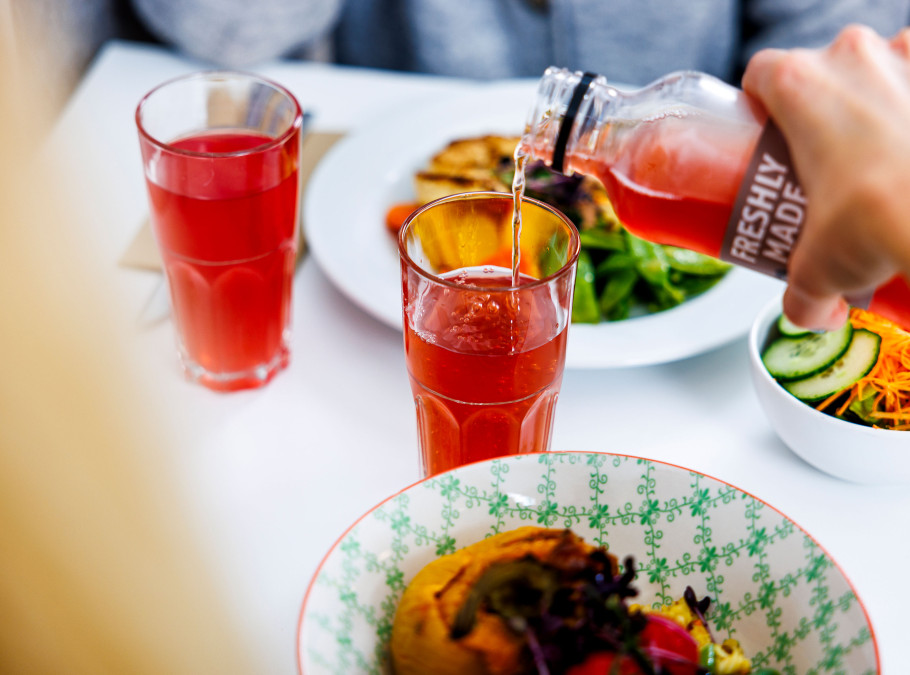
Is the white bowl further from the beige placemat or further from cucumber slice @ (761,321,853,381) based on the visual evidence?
the beige placemat

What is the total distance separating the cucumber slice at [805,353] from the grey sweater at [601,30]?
3.91 feet

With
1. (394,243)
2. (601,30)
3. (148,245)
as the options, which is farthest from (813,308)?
(601,30)

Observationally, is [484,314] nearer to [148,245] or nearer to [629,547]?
[629,547]

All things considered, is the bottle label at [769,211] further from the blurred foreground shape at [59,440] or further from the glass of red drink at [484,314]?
the blurred foreground shape at [59,440]

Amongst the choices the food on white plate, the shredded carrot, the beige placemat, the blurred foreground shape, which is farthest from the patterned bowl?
the beige placemat

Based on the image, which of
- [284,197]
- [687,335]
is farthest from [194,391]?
[687,335]

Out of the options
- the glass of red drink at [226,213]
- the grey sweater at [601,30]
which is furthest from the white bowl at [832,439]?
the grey sweater at [601,30]

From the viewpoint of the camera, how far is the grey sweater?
1.84m

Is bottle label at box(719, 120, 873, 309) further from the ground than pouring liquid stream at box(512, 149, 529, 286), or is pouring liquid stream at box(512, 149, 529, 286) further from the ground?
bottle label at box(719, 120, 873, 309)

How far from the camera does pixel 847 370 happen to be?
84 centimetres

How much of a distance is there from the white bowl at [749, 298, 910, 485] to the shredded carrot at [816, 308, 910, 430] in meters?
0.03

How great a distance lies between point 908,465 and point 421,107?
987 millimetres

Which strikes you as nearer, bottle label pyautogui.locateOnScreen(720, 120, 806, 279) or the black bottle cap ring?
bottle label pyautogui.locateOnScreen(720, 120, 806, 279)

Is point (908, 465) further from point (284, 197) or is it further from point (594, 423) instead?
point (284, 197)
